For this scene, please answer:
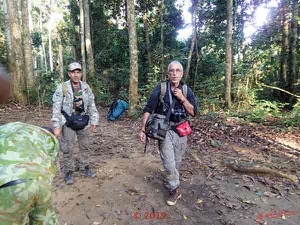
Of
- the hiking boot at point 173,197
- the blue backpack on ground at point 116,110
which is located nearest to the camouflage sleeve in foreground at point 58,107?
the hiking boot at point 173,197

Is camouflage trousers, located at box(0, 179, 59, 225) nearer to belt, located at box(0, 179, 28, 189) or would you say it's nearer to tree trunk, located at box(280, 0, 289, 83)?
belt, located at box(0, 179, 28, 189)

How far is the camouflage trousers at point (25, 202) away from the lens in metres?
1.26

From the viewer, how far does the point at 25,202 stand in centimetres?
131

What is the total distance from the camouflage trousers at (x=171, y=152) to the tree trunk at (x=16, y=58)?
953 centimetres

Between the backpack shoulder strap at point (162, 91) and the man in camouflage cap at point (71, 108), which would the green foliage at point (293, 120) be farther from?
the man in camouflage cap at point (71, 108)

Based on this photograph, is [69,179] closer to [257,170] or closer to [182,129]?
[182,129]

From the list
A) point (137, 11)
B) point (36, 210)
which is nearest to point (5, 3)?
point (137, 11)

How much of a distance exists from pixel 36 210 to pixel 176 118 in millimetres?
2269

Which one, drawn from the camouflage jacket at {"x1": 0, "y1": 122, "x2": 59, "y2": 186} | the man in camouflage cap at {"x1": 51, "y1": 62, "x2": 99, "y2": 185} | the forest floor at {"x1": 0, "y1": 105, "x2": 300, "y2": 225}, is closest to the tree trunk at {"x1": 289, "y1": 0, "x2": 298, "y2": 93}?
the forest floor at {"x1": 0, "y1": 105, "x2": 300, "y2": 225}

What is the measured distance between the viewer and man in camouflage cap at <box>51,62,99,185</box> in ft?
11.8

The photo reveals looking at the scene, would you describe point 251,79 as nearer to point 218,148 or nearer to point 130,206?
point 218,148

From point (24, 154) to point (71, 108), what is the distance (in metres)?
2.49

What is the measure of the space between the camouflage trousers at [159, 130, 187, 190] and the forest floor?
1.34 ft

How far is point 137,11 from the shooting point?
1521cm
